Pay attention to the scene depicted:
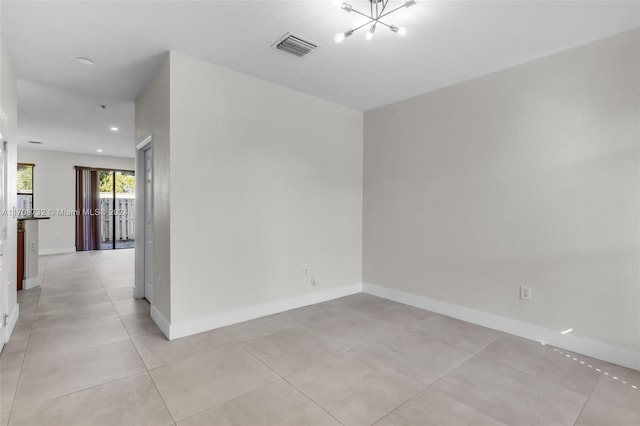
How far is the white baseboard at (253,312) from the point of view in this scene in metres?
3.06

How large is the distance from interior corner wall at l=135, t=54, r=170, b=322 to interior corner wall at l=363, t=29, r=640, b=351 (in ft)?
9.19

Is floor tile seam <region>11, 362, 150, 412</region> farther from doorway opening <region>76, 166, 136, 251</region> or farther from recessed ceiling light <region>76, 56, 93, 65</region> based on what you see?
doorway opening <region>76, 166, 136, 251</region>

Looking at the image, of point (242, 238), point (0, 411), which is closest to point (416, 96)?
point (242, 238)

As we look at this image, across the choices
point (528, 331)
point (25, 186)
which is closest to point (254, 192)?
point (528, 331)

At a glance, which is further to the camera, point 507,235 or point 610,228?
point 507,235

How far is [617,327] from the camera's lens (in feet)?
8.63

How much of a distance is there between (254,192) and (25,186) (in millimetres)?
8137

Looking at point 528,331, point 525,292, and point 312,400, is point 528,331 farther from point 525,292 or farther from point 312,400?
point 312,400

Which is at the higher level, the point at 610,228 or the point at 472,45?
the point at 472,45

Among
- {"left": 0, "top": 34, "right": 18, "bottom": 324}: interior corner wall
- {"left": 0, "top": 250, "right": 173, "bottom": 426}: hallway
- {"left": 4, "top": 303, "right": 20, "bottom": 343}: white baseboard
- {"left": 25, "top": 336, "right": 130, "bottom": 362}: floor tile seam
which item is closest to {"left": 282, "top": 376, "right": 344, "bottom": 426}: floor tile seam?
{"left": 0, "top": 250, "right": 173, "bottom": 426}: hallway

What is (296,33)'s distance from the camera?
8.62ft

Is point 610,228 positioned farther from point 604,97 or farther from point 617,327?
point 604,97

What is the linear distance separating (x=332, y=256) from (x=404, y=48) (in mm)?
2688

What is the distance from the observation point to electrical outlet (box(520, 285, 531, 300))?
10.2ft
